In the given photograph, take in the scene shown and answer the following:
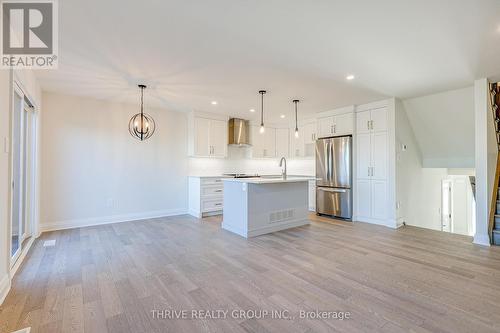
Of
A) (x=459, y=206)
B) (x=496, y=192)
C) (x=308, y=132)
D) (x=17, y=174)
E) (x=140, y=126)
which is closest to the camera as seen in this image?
(x=17, y=174)

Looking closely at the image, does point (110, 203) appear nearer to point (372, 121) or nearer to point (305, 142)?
point (305, 142)

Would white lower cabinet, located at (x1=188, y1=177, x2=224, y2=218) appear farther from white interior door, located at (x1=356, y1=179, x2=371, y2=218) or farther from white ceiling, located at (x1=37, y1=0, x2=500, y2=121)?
white interior door, located at (x1=356, y1=179, x2=371, y2=218)

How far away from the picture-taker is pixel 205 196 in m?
5.48

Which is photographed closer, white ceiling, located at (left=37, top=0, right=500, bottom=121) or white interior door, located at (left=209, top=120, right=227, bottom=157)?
white ceiling, located at (left=37, top=0, right=500, bottom=121)

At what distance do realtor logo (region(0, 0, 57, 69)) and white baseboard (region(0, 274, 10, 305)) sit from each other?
194 centimetres

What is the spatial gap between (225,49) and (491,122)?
4359mm

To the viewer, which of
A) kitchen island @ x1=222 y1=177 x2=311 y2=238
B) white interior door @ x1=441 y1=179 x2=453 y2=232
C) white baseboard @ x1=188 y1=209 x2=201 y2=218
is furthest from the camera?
white interior door @ x1=441 y1=179 x2=453 y2=232

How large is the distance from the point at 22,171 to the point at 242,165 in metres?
4.71

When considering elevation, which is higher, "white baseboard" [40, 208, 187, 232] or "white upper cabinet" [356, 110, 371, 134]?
"white upper cabinet" [356, 110, 371, 134]

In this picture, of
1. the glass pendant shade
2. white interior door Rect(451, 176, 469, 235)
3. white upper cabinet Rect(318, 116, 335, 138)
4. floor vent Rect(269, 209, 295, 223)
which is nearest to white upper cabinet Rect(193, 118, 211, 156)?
the glass pendant shade

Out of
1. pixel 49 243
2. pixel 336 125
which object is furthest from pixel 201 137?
pixel 49 243

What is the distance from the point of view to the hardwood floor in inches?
69.6

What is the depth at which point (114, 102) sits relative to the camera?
4914mm

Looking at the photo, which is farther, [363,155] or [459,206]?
[459,206]
